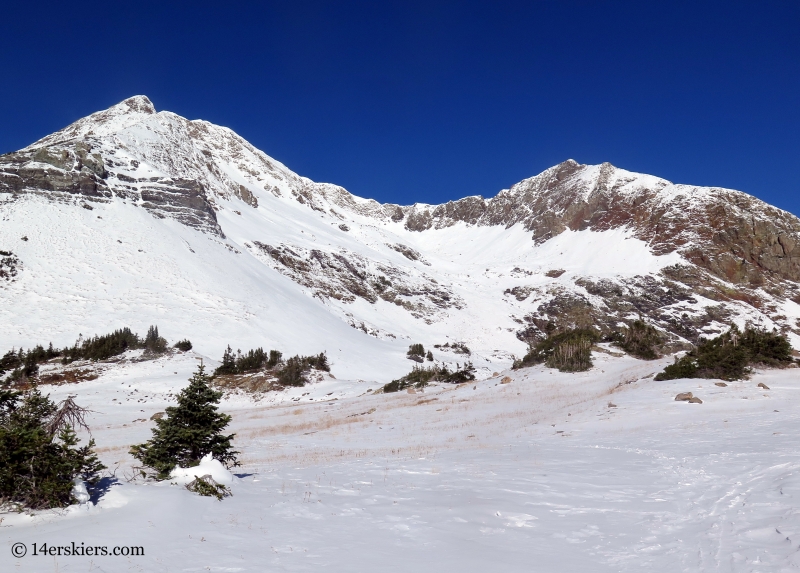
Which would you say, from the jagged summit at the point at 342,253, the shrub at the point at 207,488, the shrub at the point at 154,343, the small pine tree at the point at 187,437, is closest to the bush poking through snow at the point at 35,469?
the shrub at the point at 207,488

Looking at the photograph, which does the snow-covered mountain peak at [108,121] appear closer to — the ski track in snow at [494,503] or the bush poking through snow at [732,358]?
the bush poking through snow at [732,358]

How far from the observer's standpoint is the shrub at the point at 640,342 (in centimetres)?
2856

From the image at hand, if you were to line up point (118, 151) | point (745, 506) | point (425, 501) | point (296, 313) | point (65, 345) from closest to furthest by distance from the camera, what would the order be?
point (745, 506)
point (425, 501)
point (65, 345)
point (296, 313)
point (118, 151)

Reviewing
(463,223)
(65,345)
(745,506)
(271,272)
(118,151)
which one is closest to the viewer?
(745,506)

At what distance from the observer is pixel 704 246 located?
9100 cm

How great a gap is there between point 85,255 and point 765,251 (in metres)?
101

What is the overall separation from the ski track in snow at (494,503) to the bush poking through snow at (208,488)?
184mm

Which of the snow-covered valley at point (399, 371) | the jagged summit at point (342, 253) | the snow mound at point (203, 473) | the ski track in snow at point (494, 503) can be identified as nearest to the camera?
the ski track in snow at point (494, 503)

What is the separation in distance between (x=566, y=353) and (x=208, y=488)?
A: 22036 millimetres

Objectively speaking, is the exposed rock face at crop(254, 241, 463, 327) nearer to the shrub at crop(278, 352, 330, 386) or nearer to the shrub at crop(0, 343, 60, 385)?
the shrub at crop(278, 352, 330, 386)

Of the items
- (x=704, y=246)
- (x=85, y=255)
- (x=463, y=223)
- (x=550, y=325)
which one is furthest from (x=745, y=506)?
(x=463, y=223)

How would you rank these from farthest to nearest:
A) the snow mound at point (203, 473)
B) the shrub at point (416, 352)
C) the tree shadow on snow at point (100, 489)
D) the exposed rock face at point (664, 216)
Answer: the exposed rock face at point (664, 216), the shrub at point (416, 352), the snow mound at point (203, 473), the tree shadow on snow at point (100, 489)

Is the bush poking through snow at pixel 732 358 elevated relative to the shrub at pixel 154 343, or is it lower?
lower

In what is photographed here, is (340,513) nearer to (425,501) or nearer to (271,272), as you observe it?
(425,501)
